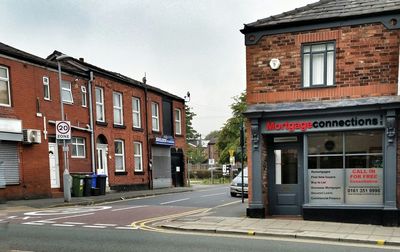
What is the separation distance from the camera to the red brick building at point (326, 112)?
11.7 metres

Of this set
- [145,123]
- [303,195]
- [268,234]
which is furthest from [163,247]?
[145,123]

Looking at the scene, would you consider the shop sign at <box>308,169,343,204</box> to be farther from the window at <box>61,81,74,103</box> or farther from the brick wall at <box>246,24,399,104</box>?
the window at <box>61,81,74,103</box>

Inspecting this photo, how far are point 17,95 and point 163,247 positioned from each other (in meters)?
12.8

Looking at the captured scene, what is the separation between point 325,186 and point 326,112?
2.19 meters

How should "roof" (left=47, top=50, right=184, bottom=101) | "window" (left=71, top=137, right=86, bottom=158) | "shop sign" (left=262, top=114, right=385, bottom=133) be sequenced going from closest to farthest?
"shop sign" (left=262, top=114, right=385, bottom=133) → "window" (left=71, top=137, right=86, bottom=158) → "roof" (left=47, top=50, right=184, bottom=101)

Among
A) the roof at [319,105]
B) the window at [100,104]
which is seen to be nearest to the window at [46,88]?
the window at [100,104]

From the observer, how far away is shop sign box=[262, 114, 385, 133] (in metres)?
11.7

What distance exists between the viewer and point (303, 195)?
1273cm

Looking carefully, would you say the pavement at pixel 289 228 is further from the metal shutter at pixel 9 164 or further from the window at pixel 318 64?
the metal shutter at pixel 9 164

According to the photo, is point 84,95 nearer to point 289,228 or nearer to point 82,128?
point 82,128

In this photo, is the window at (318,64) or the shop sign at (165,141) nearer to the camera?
the window at (318,64)

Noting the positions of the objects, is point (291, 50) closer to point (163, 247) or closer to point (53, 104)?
point (163, 247)

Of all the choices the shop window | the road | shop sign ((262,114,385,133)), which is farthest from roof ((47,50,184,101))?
the shop window

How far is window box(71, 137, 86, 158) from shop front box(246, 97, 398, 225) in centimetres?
1248
